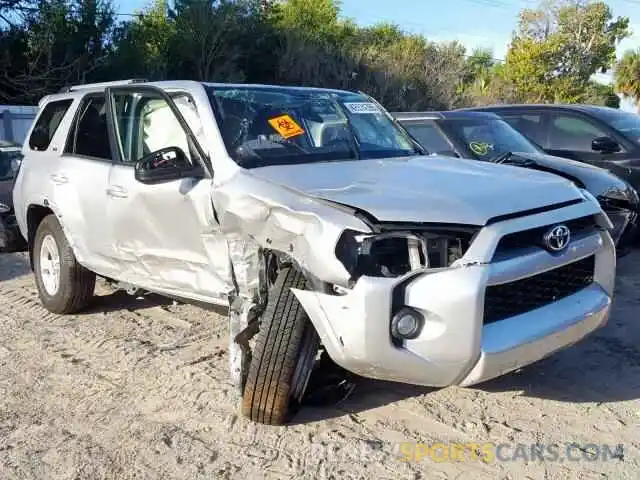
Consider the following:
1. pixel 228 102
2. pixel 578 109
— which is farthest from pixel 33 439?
pixel 578 109

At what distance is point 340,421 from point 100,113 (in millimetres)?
3062

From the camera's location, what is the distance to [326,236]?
3127 millimetres

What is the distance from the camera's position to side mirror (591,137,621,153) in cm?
814

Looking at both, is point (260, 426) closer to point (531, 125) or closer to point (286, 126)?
point (286, 126)

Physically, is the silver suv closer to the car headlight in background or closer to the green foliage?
the car headlight in background

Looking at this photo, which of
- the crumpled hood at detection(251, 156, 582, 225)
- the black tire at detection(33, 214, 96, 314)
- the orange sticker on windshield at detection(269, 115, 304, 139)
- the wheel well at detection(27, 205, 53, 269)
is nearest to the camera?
the crumpled hood at detection(251, 156, 582, 225)

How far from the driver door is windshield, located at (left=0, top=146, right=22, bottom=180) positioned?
557cm

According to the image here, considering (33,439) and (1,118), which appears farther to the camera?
(1,118)

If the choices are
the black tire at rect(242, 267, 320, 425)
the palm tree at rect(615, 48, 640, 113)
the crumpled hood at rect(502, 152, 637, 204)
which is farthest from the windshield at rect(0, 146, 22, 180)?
the palm tree at rect(615, 48, 640, 113)

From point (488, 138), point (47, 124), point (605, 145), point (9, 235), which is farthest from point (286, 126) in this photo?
point (9, 235)

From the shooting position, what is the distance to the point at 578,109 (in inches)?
344

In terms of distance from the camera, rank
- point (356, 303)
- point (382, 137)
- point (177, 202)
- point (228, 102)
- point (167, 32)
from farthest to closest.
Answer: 1. point (167, 32)
2. point (382, 137)
3. point (228, 102)
4. point (177, 202)
5. point (356, 303)

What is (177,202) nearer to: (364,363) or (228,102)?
(228,102)

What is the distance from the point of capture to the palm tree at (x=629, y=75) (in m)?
41.7
